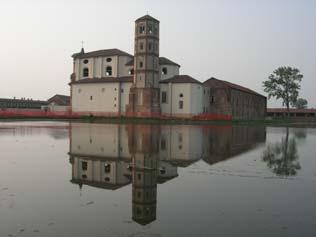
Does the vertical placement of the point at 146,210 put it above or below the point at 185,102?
below

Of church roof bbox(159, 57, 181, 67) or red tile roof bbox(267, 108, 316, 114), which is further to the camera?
red tile roof bbox(267, 108, 316, 114)

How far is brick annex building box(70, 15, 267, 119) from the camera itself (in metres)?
57.5

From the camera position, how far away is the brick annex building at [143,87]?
2263 inches

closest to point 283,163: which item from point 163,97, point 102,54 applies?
point 163,97

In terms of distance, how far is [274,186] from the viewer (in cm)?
857

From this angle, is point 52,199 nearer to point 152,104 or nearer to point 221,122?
point 221,122

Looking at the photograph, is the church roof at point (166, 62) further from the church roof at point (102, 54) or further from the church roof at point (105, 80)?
the church roof at point (102, 54)

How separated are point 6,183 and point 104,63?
60106 millimetres

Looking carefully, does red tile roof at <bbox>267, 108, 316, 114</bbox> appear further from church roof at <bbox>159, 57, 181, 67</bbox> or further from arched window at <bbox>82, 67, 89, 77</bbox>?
arched window at <bbox>82, 67, 89, 77</bbox>

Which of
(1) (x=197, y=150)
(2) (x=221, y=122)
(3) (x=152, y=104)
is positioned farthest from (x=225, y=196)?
(3) (x=152, y=104)

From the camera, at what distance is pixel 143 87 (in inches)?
2270

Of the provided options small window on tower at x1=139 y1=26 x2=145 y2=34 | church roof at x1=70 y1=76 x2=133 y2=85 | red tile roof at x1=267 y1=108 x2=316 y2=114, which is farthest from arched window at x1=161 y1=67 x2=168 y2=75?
red tile roof at x1=267 y1=108 x2=316 y2=114

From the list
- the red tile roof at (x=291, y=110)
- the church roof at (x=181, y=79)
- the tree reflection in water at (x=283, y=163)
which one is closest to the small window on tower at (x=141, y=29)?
the church roof at (x=181, y=79)

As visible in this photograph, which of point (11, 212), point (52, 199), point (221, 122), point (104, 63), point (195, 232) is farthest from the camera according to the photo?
point (104, 63)
